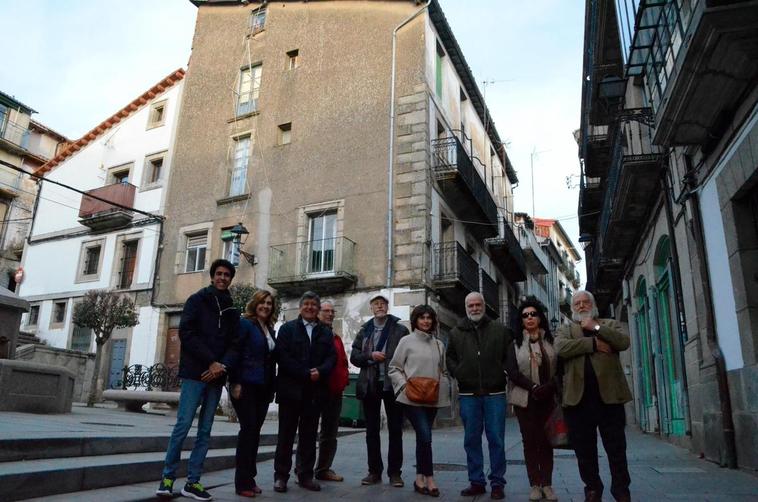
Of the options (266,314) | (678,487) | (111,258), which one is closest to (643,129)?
(678,487)

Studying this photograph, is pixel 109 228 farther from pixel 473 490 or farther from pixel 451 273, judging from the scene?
pixel 473 490

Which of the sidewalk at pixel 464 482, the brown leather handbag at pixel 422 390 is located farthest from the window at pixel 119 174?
the brown leather handbag at pixel 422 390

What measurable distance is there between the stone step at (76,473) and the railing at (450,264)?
35.9ft

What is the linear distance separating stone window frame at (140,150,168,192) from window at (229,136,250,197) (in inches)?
126

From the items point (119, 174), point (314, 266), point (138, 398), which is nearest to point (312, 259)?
point (314, 266)

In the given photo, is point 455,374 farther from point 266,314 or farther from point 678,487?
point 678,487

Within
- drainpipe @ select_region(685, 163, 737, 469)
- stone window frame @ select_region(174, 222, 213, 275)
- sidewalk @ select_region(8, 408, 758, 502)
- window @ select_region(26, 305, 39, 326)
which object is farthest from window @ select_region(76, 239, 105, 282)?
drainpipe @ select_region(685, 163, 737, 469)

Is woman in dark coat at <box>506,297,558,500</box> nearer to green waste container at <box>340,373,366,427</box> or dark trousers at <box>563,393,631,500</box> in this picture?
dark trousers at <box>563,393,631,500</box>

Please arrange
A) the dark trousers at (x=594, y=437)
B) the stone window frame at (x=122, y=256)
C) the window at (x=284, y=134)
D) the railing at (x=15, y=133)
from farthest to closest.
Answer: the railing at (x=15, y=133) → the stone window frame at (x=122, y=256) → the window at (x=284, y=134) → the dark trousers at (x=594, y=437)

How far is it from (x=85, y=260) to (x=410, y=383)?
67.1 ft

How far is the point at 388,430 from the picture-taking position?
525cm

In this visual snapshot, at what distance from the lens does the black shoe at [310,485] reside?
4.84m

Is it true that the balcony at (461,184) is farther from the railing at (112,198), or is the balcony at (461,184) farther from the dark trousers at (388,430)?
the dark trousers at (388,430)

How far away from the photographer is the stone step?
374cm
